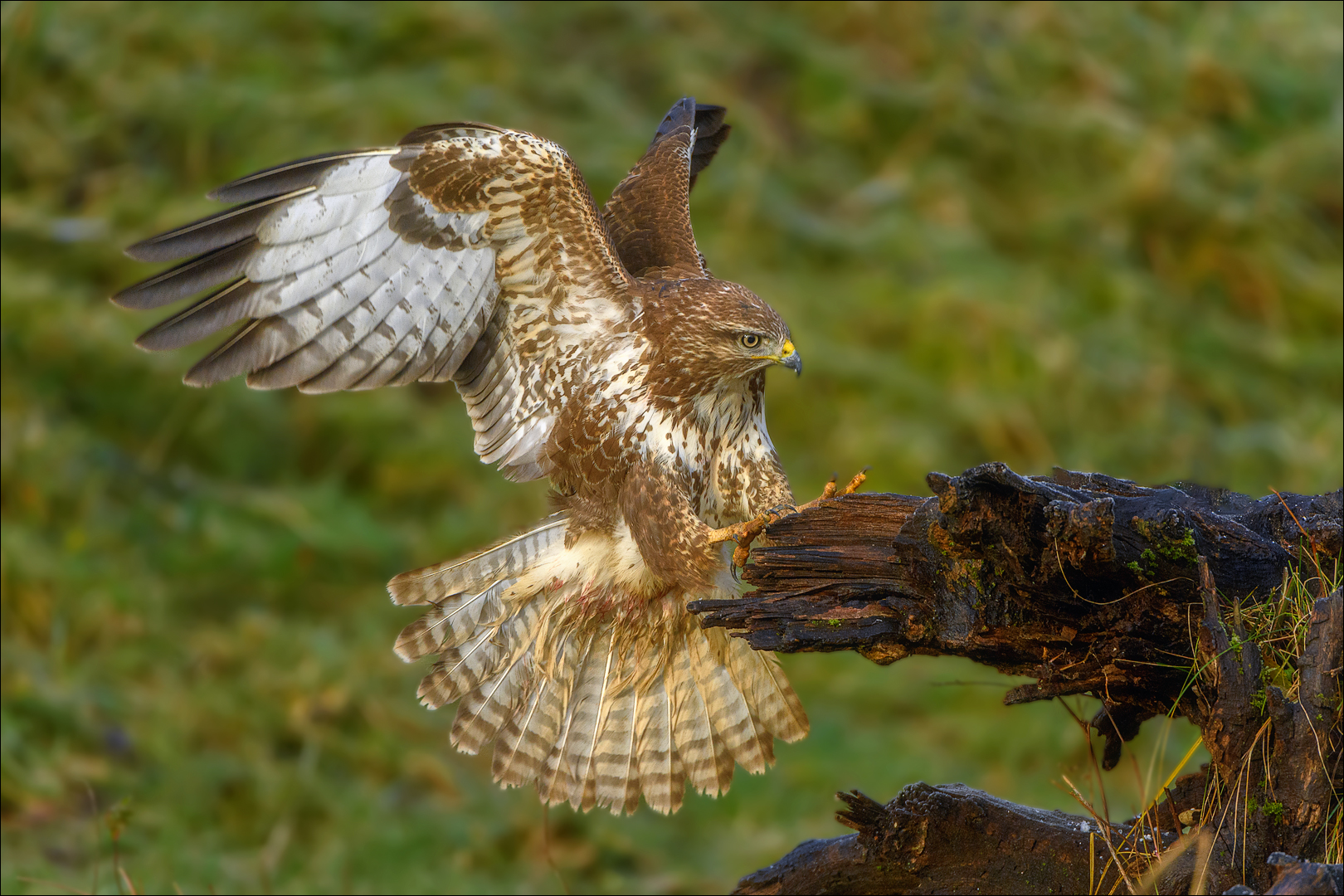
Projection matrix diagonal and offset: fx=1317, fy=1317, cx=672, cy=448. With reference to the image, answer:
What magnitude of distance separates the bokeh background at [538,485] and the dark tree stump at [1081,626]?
1.09 meters

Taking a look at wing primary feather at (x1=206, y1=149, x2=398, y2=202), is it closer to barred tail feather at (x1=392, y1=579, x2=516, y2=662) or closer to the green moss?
barred tail feather at (x1=392, y1=579, x2=516, y2=662)

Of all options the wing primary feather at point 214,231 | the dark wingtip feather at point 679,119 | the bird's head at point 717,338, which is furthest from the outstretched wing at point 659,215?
the wing primary feather at point 214,231

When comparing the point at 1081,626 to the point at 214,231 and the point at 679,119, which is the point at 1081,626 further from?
the point at 679,119

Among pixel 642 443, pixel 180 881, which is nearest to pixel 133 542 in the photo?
pixel 180 881

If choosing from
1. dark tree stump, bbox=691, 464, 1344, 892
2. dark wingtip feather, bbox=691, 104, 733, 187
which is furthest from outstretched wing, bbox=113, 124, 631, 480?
dark wingtip feather, bbox=691, 104, 733, 187

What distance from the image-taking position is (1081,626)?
2.93 m

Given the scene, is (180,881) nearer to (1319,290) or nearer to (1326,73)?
(1319,290)

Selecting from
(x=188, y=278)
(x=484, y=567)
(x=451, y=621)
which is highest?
(x=188, y=278)

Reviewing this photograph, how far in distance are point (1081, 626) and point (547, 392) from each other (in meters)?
1.81

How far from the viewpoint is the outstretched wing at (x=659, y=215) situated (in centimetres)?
448

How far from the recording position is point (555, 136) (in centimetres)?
886

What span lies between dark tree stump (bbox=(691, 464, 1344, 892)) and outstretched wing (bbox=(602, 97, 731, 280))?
56.0 inches

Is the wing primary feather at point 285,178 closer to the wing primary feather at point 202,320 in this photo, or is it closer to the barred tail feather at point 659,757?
the wing primary feather at point 202,320

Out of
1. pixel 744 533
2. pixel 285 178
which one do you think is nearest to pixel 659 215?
pixel 285 178
